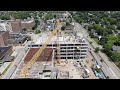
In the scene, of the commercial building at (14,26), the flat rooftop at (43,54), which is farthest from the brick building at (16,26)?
the flat rooftop at (43,54)

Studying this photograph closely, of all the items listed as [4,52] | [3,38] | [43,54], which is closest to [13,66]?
[4,52]

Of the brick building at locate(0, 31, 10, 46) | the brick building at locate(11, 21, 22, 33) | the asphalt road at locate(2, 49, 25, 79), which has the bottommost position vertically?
the asphalt road at locate(2, 49, 25, 79)

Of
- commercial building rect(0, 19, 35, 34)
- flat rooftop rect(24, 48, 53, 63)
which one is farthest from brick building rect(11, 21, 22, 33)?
flat rooftop rect(24, 48, 53, 63)

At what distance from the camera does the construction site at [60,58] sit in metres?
6.12

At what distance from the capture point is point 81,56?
24.1ft

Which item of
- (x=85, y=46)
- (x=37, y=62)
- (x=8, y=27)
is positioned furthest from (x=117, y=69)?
(x=8, y=27)

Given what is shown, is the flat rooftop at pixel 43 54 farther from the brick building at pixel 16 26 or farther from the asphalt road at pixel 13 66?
the brick building at pixel 16 26

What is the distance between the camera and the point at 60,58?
7.35 m

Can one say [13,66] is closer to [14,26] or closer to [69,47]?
[69,47]

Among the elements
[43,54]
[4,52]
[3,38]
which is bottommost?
[43,54]

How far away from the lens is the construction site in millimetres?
6124

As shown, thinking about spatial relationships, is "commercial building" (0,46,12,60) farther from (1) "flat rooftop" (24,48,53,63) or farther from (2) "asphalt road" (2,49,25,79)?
(1) "flat rooftop" (24,48,53,63)
